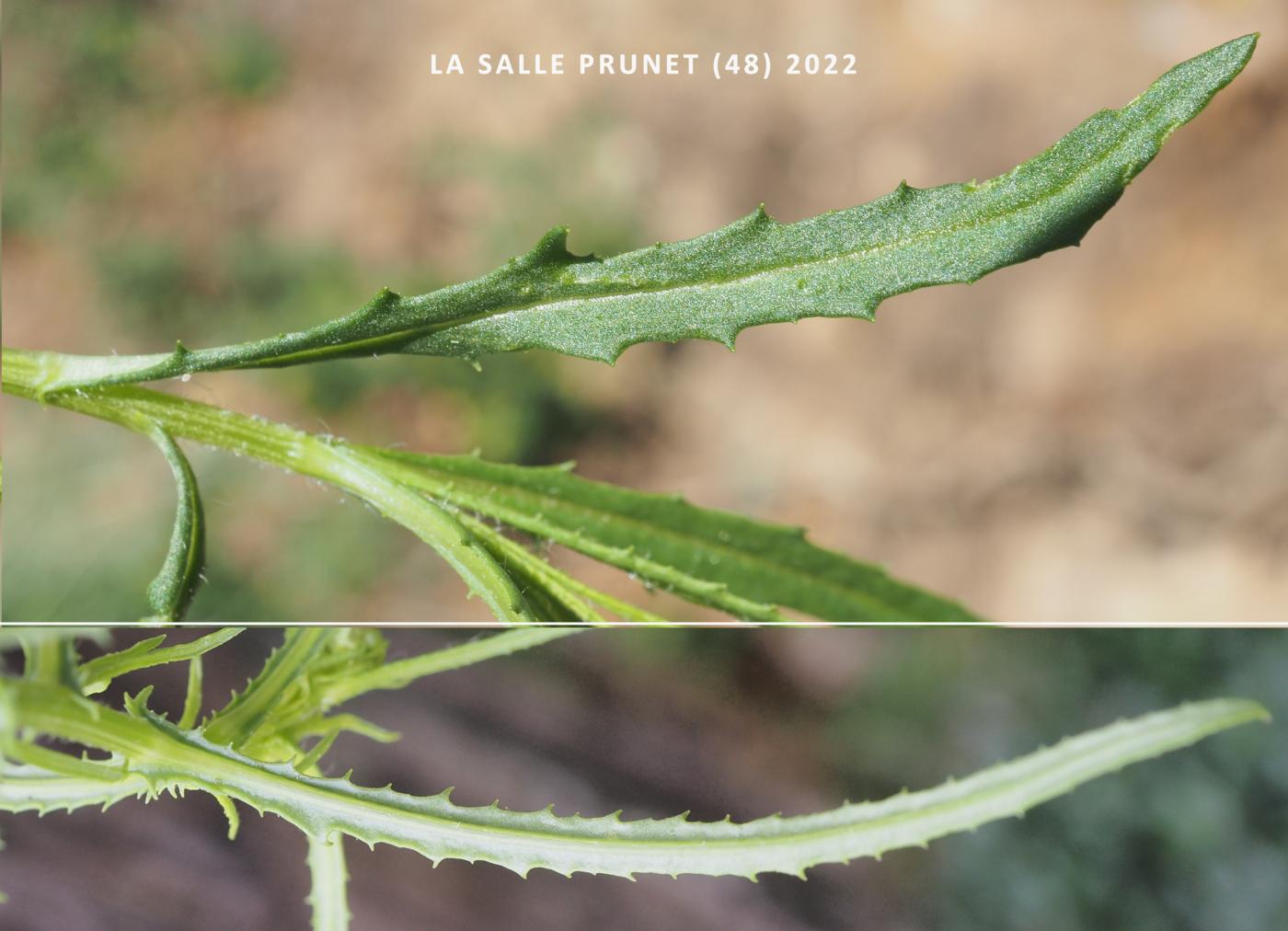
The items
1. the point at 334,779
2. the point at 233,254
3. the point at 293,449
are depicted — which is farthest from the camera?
the point at 233,254

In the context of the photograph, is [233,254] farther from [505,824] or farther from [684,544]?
[505,824]

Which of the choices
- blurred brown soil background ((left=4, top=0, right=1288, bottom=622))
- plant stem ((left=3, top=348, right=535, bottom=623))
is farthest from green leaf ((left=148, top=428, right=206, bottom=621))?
blurred brown soil background ((left=4, top=0, right=1288, bottom=622))

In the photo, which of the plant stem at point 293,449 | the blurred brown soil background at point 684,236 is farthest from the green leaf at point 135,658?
the blurred brown soil background at point 684,236

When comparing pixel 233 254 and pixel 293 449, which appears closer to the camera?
pixel 293 449

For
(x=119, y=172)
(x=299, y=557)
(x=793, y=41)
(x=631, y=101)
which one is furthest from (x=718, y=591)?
(x=119, y=172)

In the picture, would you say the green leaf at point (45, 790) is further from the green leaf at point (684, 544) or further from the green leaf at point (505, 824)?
the green leaf at point (684, 544)

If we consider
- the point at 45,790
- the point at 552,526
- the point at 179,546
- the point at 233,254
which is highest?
the point at 233,254

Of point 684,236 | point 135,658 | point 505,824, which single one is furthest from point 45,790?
point 684,236
